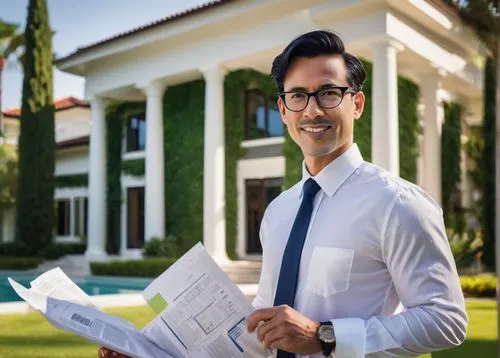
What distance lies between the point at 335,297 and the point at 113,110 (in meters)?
20.7

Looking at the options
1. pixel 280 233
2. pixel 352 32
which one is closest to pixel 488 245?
pixel 352 32

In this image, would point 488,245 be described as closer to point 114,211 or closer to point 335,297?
point 114,211

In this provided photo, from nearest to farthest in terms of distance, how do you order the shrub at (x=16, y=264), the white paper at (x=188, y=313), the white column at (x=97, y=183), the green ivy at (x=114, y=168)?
1. the white paper at (x=188, y=313)
2. the shrub at (x=16, y=264)
3. the white column at (x=97, y=183)
4. the green ivy at (x=114, y=168)

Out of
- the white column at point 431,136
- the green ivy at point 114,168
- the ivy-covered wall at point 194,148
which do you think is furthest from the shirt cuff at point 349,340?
→ the green ivy at point 114,168

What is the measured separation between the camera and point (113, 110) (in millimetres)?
21688

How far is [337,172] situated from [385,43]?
12410 mm

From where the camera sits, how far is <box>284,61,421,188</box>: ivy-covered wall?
16.3 meters

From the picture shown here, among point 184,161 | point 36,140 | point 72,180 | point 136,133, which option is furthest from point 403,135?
point 72,180

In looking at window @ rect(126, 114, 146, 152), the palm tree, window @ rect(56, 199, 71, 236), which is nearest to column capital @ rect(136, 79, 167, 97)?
window @ rect(126, 114, 146, 152)

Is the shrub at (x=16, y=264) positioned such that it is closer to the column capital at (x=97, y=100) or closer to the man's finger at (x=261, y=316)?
the column capital at (x=97, y=100)

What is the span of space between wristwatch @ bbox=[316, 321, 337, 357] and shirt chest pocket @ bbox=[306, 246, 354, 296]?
6.3 inches

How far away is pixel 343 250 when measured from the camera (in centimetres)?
175

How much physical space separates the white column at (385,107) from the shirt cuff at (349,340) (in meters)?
12.3

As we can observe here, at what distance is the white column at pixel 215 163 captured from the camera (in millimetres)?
16219
